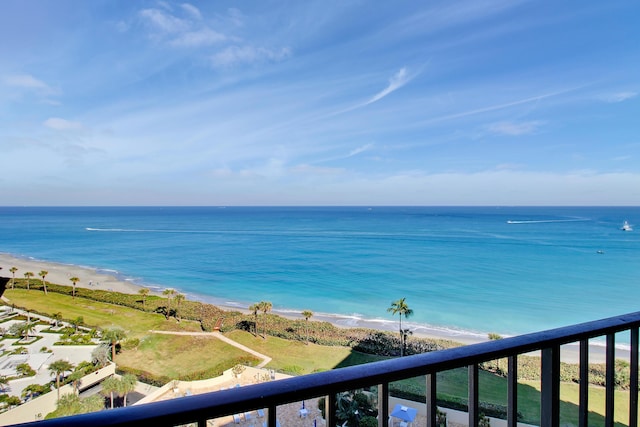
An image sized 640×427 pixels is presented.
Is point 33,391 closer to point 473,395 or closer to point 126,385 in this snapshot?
point 126,385

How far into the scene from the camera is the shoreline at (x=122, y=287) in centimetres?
1550

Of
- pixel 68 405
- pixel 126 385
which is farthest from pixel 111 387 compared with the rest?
pixel 68 405

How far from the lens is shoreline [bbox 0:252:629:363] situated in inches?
610

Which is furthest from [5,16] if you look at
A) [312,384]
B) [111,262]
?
[111,262]

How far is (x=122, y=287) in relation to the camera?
23.6 m

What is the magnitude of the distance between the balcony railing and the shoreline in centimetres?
974

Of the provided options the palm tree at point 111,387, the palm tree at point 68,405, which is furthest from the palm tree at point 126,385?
the palm tree at point 68,405

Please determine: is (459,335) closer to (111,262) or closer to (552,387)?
(552,387)

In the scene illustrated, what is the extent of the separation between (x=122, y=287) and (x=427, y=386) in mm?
27718

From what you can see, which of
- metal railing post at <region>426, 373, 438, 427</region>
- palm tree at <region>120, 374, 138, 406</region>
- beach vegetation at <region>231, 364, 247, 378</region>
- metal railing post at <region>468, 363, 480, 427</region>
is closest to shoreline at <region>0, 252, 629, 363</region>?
beach vegetation at <region>231, 364, 247, 378</region>

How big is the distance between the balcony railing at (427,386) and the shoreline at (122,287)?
9.74 meters

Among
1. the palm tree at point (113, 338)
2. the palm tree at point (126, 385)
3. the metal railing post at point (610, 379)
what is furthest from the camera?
the palm tree at point (113, 338)

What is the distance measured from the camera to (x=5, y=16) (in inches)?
173

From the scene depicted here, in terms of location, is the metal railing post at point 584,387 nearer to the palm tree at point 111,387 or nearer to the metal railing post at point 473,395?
the metal railing post at point 473,395
